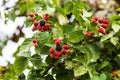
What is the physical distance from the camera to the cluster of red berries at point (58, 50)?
1.28m

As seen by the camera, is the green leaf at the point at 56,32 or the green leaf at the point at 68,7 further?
the green leaf at the point at 68,7

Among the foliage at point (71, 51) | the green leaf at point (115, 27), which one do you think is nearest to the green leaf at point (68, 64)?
the foliage at point (71, 51)

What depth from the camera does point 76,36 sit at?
4.41ft

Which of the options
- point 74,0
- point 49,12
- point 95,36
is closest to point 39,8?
point 49,12

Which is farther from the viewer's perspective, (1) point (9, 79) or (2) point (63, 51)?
(1) point (9, 79)

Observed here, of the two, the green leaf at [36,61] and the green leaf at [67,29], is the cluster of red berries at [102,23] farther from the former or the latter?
the green leaf at [36,61]

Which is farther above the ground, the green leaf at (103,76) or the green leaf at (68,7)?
the green leaf at (68,7)

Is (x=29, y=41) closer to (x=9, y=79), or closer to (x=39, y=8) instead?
(x=39, y=8)

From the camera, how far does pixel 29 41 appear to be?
4.42 ft

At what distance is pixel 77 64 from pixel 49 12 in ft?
0.82

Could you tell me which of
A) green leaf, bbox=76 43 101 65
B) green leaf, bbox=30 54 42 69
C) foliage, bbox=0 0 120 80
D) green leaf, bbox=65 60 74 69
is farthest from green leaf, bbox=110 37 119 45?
green leaf, bbox=30 54 42 69

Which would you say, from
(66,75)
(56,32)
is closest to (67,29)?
(56,32)

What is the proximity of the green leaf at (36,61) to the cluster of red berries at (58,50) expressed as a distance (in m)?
0.05

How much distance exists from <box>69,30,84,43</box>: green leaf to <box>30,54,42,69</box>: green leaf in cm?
14
